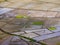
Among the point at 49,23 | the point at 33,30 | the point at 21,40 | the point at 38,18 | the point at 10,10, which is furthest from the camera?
the point at 10,10

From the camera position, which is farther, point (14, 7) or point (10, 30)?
point (14, 7)

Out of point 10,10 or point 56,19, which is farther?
point 10,10

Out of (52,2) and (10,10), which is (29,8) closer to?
(10,10)

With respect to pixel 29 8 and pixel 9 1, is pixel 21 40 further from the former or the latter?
pixel 9 1

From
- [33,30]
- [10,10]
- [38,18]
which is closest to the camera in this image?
[33,30]

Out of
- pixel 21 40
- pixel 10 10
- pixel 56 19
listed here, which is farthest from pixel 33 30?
pixel 10 10

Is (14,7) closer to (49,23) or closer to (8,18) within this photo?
(8,18)

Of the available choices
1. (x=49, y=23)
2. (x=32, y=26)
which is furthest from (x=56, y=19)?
(x=32, y=26)

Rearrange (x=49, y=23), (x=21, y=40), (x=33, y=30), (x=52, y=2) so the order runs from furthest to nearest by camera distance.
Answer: (x=52, y=2) < (x=49, y=23) < (x=33, y=30) < (x=21, y=40)
